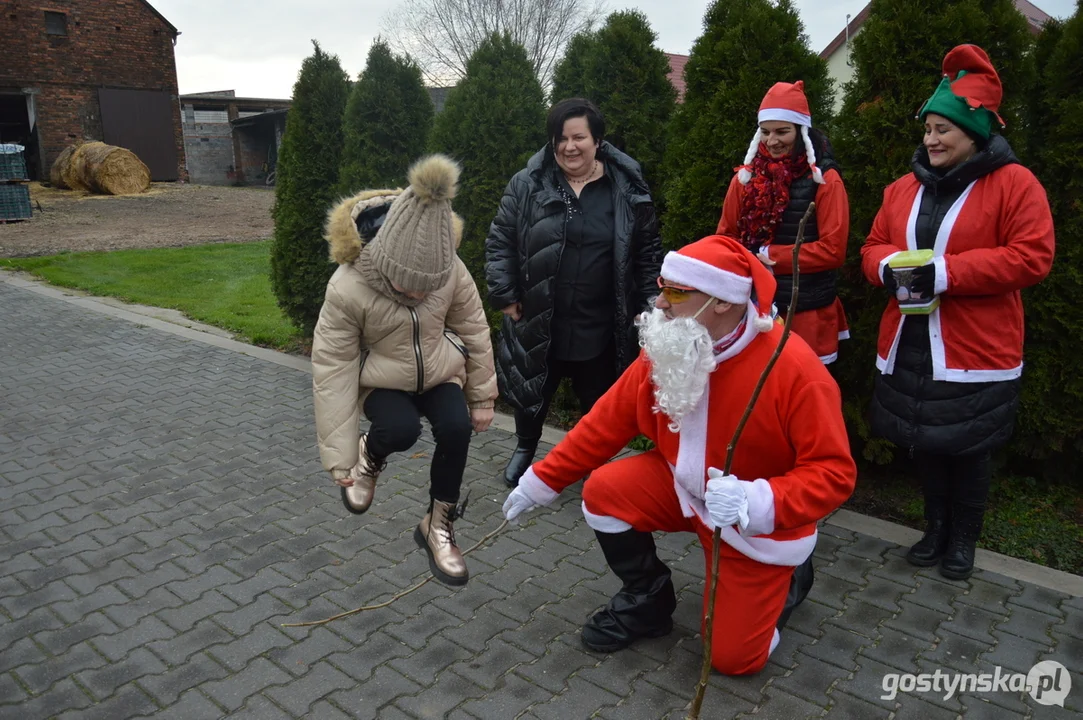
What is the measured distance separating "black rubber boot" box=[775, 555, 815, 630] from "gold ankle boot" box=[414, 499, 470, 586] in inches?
51.6

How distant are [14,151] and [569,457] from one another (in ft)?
66.8

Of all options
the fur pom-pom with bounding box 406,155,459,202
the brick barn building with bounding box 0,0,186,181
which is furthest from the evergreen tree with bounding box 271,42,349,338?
the brick barn building with bounding box 0,0,186,181

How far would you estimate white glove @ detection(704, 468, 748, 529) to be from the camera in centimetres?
265

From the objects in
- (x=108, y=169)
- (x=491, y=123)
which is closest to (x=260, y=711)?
(x=491, y=123)

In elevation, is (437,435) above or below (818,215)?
below

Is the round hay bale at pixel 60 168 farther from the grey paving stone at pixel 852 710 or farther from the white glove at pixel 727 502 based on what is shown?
the grey paving stone at pixel 852 710

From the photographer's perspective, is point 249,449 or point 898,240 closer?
point 898,240

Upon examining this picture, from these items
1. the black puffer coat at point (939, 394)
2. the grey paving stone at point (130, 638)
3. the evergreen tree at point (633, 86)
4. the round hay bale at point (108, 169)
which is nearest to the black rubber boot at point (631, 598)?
the black puffer coat at point (939, 394)

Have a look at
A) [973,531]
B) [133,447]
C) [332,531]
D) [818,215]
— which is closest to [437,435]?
[332,531]

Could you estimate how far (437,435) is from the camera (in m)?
3.65

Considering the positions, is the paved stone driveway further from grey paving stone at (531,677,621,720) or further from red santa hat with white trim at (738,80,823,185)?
Answer: red santa hat with white trim at (738,80,823,185)

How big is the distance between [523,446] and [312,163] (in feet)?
14.1

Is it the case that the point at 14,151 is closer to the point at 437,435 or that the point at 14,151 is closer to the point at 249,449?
the point at 249,449

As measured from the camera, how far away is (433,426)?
367cm
